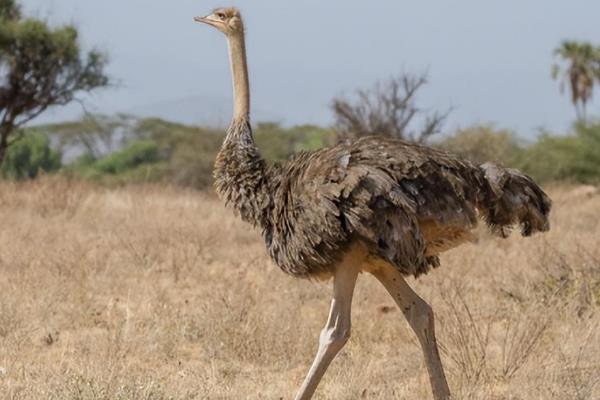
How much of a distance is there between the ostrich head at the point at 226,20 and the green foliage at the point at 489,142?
17373 mm

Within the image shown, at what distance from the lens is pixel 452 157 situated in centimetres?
489

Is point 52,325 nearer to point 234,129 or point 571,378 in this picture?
point 234,129

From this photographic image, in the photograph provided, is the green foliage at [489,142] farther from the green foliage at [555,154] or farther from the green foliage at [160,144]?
the green foliage at [160,144]

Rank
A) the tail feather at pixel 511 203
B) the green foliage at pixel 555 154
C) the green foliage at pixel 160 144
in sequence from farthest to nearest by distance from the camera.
→ the green foliage at pixel 160 144 < the green foliage at pixel 555 154 < the tail feather at pixel 511 203

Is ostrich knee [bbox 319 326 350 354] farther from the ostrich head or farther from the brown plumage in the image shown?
the ostrich head

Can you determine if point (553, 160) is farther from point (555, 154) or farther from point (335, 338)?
point (335, 338)

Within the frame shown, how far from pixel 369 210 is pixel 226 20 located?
1555 mm

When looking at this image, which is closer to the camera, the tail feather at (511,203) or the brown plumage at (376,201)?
the brown plumage at (376,201)

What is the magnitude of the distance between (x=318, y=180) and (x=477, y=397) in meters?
1.18

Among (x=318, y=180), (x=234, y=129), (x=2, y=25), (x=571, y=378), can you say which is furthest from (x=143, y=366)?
(x=2, y=25)

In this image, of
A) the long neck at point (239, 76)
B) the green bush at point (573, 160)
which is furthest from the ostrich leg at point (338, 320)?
the green bush at point (573, 160)

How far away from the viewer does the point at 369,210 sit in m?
4.53

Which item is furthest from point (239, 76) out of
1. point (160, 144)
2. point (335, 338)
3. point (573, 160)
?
point (160, 144)

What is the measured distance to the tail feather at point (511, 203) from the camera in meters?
4.91
